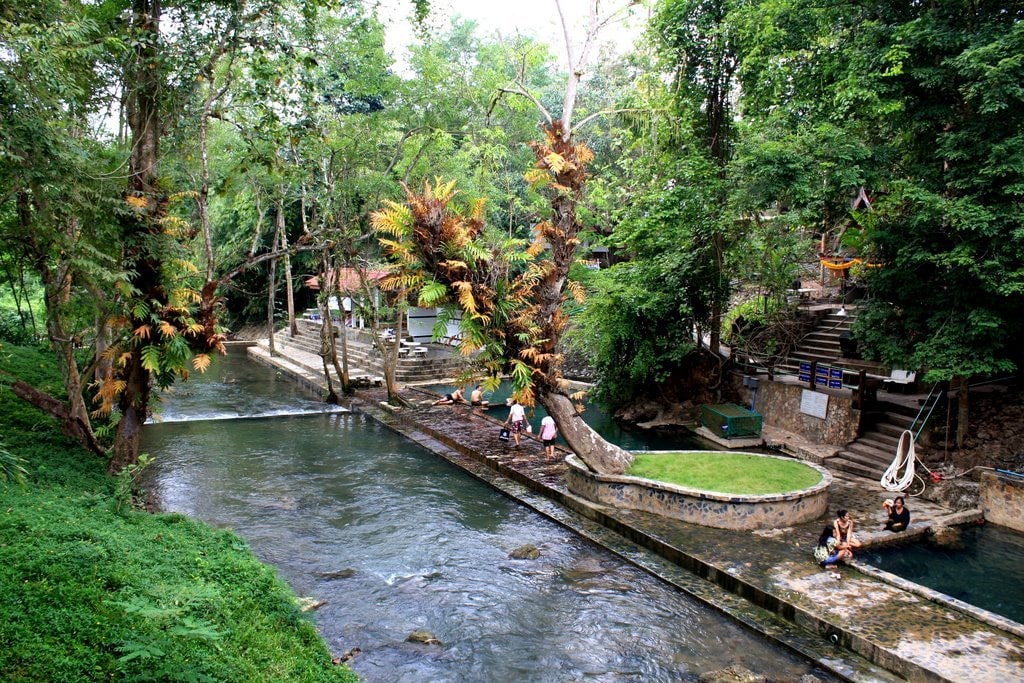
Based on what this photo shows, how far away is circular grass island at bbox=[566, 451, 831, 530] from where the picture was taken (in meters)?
10.7

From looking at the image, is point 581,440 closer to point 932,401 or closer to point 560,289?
point 560,289

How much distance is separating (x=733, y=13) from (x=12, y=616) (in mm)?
Result: 15750

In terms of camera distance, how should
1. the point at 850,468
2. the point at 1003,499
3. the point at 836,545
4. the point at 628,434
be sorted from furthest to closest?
1. the point at 628,434
2. the point at 850,468
3. the point at 1003,499
4. the point at 836,545

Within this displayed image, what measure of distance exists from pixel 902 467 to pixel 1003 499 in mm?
1878

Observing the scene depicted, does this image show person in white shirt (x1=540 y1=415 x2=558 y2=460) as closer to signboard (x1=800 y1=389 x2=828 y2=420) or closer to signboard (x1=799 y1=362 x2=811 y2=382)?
signboard (x1=800 y1=389 x2=828 y2=420)

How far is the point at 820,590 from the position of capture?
8672 millimetres

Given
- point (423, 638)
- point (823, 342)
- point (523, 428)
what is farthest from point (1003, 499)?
point (423, 638)

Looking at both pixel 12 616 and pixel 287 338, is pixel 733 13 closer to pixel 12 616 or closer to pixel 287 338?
pixel 12 616

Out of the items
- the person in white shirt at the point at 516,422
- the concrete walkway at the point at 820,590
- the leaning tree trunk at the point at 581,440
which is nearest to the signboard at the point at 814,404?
the concrete walkway at the point at 820,590

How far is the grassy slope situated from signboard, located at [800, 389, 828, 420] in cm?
1355

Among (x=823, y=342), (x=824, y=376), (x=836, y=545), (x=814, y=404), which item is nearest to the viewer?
(x=836, y=545)

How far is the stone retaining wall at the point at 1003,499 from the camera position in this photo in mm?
11367

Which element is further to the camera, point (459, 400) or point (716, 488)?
point (459, 400)

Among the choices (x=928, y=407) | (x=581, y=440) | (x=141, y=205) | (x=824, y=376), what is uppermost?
(x=141, y=205)
